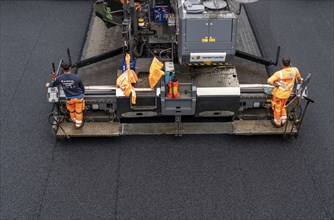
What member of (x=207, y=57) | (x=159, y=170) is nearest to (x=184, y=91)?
(x=207, y=57)

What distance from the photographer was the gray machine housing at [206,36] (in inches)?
293

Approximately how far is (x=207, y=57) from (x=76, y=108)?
250 centimetres

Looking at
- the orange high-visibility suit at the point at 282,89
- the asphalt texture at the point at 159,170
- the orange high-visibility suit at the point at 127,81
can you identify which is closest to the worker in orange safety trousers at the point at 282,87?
the orange high-visibility suit at the point at 282,89

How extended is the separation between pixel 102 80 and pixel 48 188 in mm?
2458

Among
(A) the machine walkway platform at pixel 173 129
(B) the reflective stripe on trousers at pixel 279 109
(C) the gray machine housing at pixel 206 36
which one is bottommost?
(A) the machine walkway platform at pixel 173 129

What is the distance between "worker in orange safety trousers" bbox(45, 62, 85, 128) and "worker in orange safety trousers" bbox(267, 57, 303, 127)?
10.9ft

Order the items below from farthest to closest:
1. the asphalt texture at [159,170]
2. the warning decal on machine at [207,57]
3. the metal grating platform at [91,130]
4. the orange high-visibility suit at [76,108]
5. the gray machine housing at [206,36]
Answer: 1. the metal grating platform at [91,130]
2. the orange high-visibility suit at [76,108]
3. the warning decal on machine at [207,57]
4. the gray machine housing at [206,36]
5. the asphalt texture at [159,170]

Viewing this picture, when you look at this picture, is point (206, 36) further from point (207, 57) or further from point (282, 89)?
point (282, 89)

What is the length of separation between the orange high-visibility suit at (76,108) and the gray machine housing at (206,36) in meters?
1.97

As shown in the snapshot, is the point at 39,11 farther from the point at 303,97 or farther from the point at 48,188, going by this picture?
the point at 303,97

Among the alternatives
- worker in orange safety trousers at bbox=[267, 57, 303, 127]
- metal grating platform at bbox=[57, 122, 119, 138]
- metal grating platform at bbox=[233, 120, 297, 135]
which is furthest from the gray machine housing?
metal grating platform at bbox=[57, 122, 119, 138]

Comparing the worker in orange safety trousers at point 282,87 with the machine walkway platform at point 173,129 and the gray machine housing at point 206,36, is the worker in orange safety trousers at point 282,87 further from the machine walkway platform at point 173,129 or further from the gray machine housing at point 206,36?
the gray machine housing at point 206,36

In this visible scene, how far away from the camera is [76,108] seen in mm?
7863

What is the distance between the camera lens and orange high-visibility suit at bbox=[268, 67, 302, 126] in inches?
299
